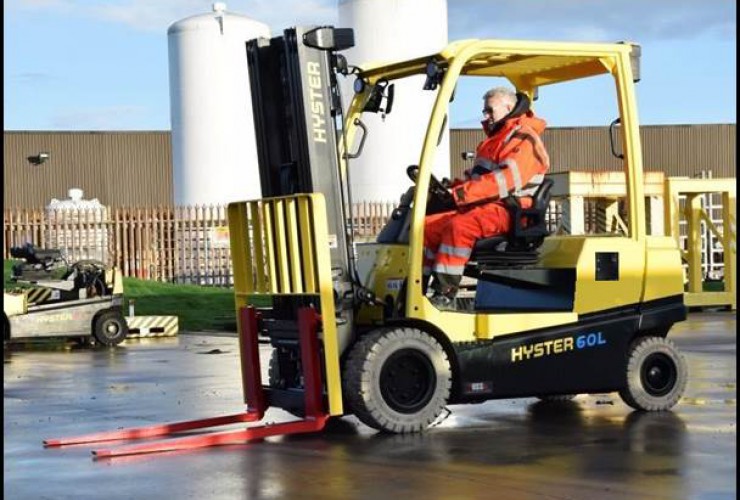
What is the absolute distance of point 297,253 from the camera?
966cm

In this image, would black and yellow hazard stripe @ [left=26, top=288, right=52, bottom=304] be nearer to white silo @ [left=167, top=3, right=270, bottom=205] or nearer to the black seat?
the black seat

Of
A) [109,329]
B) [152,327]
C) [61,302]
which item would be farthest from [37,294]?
[152,327]

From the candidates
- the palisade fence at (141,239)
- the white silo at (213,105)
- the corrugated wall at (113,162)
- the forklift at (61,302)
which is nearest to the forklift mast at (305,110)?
the forklift at (61,302)

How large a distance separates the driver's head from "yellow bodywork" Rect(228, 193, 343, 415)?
4.83 feet

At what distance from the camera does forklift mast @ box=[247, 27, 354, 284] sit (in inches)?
387

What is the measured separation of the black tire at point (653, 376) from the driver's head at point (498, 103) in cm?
186

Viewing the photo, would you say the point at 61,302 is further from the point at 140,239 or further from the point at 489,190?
the point at 140,239

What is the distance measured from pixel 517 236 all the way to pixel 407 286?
890mm

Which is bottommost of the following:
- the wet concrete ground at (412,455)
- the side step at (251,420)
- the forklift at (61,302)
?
the wet concrete ground at (412,455)

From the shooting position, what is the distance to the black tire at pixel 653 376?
34.9 ft

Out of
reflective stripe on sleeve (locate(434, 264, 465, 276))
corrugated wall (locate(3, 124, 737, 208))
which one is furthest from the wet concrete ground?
corrugated wall (locate(3, 124, 737, 208))

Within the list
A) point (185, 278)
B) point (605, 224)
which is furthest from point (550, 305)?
point (185, 278)

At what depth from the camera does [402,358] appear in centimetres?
974

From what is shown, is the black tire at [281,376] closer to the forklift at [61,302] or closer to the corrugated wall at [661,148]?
the forklift at [61,302]
